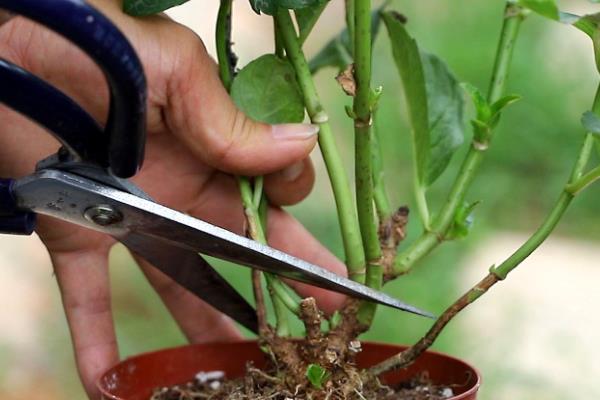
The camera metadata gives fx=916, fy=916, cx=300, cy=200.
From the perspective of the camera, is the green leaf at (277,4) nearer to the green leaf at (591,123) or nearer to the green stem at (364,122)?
the green stem at (364,122)

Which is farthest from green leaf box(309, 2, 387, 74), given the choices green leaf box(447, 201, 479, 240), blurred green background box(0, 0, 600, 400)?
blurred green background box(0, 0, 600, 400)

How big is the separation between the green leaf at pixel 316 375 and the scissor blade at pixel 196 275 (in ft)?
0.32

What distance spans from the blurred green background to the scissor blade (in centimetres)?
66

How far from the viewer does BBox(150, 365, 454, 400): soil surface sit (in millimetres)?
558

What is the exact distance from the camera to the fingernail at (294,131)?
0.59 meters

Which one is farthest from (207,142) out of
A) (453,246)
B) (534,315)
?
(453,246)

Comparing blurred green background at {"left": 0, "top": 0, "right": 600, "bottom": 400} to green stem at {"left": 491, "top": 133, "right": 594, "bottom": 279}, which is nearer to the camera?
green stem at {"left": 491, "top": 133, "right": 594, "bottom": 279}

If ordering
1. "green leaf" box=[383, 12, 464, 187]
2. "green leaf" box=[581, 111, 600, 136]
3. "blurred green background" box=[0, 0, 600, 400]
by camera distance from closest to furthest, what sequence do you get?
"green leaf" box=[581, 111, 600, 136] → "green leaf" box=[383, 12, 464, 187] → "blurred green background" box=[0, 0, 600, 400]

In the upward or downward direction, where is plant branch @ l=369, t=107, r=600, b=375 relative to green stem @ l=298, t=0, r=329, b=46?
downward

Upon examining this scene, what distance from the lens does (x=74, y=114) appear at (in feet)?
1.54

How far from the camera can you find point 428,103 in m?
0.65

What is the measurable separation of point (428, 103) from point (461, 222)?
0.32ft

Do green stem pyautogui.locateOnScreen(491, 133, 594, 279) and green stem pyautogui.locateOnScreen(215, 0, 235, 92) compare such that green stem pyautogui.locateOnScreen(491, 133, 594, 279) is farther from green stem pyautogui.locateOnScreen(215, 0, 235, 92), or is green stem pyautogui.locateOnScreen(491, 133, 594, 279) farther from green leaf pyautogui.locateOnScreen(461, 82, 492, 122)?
green stem pyautogui.locateOnScreen(215, 0, 235, 92)

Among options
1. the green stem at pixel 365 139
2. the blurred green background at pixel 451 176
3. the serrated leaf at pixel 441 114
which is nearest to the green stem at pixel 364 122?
the green stem at pixel 365 139
